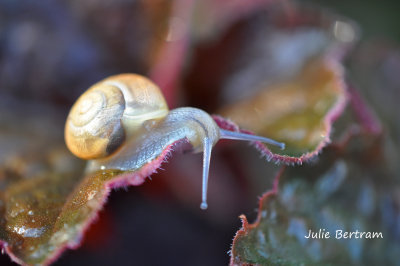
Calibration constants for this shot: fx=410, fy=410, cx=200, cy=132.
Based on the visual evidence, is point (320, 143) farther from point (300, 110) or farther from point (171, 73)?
point (171, 73)

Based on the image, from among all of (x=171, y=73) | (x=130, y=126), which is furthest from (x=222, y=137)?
(x=171, y=73)

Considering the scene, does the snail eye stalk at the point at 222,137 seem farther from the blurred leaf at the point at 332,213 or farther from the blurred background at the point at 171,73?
the blurred background at the point at 171,73

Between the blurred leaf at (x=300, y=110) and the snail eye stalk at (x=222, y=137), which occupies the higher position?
the blurred leaf at (x=300, y=110)

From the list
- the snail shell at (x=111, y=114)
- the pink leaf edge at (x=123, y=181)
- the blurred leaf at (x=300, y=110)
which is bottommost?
the pink leaf edge at (x=123, y=181)

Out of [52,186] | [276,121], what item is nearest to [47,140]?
[52,186]

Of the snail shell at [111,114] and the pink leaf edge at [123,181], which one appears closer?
the pink leaf edge at [123,181]

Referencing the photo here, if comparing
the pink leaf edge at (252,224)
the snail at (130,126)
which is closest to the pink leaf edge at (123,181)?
the snail at (130,126)
